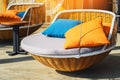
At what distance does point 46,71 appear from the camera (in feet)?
17.4

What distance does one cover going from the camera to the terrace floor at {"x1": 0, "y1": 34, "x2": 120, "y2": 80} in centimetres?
498

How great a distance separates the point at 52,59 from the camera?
469cm

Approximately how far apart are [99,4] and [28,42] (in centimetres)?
429

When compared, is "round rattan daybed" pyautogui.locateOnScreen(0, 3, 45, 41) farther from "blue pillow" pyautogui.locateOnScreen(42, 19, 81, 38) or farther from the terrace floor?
"blue pillow" pyautogui.locateOnScreen(42, 19, 81, 38)

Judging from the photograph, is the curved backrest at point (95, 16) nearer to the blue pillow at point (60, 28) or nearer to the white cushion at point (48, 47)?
the blue pillow at point (60, 28)

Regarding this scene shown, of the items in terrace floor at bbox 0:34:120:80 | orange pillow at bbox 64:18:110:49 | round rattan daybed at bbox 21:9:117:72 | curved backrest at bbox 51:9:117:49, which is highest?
A: curved backrest at bbox 51:9:117:49

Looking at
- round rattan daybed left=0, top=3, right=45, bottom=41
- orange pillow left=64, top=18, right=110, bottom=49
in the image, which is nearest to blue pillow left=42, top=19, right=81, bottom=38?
orange pillow left=64, top=18, right=110, bottom=49

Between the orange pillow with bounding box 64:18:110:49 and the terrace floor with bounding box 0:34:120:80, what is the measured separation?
1.93 ft

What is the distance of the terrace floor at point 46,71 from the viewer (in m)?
4.98

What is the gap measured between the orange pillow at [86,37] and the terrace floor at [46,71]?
0.59 meters

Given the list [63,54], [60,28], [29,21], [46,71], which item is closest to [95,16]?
[60,28]

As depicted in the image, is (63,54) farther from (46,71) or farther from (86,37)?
(46,71)

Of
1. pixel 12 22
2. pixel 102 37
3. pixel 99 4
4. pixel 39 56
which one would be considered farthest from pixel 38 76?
pixel 99 4

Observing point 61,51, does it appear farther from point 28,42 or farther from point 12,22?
point 12,22
